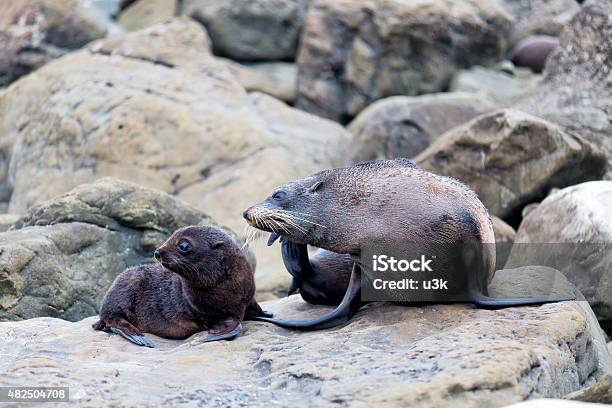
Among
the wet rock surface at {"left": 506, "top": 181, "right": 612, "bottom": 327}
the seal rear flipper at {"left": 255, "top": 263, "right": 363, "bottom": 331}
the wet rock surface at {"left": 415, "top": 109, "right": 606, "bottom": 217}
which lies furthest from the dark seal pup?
the wet rock surface at {"left": 415, "top": 109, "right": 606, "bottom": 217}

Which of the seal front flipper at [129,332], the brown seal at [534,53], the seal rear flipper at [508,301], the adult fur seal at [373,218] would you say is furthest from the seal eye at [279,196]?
the brown seal at [534,53]

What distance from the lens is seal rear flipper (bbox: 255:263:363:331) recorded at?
623 centimetres

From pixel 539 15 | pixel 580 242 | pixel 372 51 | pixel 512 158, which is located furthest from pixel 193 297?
pixel 539 15

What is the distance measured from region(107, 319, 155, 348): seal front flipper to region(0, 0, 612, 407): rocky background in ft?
0.59

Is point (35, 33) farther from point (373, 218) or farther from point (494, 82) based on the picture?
point (373, 218)

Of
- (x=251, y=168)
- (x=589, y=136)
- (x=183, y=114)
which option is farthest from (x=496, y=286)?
(x=183, y=114)

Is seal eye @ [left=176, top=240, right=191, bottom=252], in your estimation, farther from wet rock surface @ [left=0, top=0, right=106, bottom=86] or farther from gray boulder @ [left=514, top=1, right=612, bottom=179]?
wet rock surface @ [left=0, top=0, right=106, bottom=86]

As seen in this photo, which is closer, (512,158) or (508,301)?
(508,301)

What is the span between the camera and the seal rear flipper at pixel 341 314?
20.5 ft

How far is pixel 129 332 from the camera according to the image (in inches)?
254

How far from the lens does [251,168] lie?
38.6ft

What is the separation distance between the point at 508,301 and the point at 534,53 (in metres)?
12.9

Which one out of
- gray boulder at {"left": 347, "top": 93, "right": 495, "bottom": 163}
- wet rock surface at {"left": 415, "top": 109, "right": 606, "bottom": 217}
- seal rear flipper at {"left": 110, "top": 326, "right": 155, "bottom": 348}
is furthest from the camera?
gray boulder at {"left": 347, "top": 93, "right": 495, "bottom": 163}

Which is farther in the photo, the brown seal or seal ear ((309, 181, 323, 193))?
the brown seal
